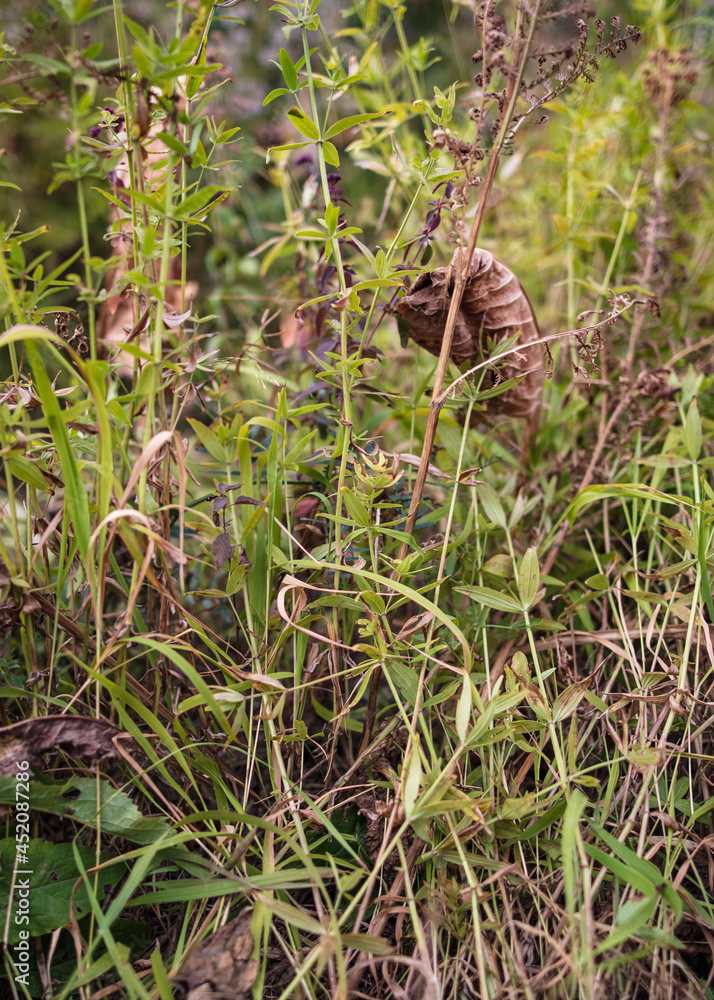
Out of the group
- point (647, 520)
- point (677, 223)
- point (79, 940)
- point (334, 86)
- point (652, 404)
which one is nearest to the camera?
point (79, 940)

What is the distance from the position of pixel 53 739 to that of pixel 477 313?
2.74ft

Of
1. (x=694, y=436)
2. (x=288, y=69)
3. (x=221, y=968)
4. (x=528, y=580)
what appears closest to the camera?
(x=221, y=968)

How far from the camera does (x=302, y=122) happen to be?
0.73 meters

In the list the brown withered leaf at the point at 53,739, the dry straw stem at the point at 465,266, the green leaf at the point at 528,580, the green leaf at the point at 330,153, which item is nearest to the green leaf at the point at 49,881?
the brown withered leaf at the point at 53,739

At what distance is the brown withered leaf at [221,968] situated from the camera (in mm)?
625

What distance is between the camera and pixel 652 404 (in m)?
1.26

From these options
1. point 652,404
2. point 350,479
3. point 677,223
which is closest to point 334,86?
point 350,479

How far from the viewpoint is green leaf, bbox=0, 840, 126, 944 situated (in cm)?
68

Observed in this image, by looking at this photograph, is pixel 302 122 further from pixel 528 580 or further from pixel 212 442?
pixel 528 580

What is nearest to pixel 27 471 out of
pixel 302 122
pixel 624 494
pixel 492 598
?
pixel 302 122

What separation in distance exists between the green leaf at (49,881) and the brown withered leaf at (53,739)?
11 cm

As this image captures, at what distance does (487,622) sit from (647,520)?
382 millimetres

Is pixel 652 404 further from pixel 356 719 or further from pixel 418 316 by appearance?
pixel 356 719

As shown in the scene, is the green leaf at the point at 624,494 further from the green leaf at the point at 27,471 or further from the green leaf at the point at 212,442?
the green leaf at the point at 27,471
